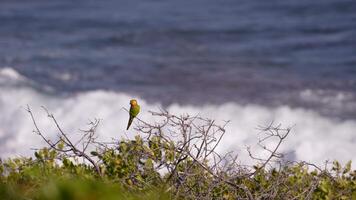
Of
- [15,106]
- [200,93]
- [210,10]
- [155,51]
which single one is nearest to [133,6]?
[210,10]

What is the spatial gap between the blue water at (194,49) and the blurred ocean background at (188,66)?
24 mm

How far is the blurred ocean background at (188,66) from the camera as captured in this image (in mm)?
11656

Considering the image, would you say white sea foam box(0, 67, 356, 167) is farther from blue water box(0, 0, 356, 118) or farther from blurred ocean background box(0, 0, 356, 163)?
blue water box(0, 0, 356, 118)

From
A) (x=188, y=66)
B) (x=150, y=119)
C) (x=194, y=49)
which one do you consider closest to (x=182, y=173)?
(x=150, y=119)

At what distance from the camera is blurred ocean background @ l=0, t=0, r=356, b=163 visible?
11.7 meters

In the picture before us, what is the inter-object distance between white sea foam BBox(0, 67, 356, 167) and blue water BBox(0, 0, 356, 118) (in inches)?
25.8

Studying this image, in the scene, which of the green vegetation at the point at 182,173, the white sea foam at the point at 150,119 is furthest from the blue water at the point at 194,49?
the green vegetation at the point at 182,173

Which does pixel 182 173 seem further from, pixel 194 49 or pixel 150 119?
pixel 194 49

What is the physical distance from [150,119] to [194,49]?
6.46 m

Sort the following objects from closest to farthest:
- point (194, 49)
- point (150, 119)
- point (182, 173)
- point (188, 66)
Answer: point (182, 173) < point (150, 119) < point (188, 66) < point (194, 49)

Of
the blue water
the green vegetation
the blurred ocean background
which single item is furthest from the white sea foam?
the green vegetation

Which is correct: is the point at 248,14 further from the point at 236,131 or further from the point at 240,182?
the point at 240,182

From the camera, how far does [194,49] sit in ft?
56.1

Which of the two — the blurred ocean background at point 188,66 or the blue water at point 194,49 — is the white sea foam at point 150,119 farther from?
the blue water at point 194,49
